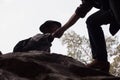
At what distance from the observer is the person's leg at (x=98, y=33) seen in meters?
5.05

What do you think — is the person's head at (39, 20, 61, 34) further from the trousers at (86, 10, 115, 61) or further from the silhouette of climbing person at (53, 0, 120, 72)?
the trousers at (86, 10, 115, 61)

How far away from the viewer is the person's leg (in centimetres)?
Result: 505

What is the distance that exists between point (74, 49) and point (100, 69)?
2183cm

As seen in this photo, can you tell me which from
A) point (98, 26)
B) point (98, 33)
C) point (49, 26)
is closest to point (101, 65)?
point (98, 33)

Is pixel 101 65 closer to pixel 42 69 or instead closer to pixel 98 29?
pixel 98 29

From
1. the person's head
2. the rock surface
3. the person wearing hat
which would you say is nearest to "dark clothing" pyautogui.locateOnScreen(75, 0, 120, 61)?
the rock surface

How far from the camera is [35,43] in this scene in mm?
6902

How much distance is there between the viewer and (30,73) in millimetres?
4746

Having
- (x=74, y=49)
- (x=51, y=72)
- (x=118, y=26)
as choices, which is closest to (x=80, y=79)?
(x=51, y=72)

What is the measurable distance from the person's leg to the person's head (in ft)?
6.56

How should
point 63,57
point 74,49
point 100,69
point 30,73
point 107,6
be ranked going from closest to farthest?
1. point 107,6
2. point 30,73
3. point 100,69
4. point 63,57
5. point 74,49

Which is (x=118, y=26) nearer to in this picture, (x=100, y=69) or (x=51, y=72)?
(x=100, y=69)

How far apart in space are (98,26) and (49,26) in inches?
86.2

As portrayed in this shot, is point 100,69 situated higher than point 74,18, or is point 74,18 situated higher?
point 74,18
